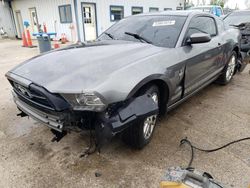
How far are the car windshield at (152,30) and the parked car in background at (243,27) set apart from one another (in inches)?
88.3

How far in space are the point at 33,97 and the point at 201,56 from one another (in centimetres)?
254

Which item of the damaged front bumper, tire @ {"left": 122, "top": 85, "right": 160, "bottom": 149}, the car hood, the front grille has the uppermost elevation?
Result: the car hood

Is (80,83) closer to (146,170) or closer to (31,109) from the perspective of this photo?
(31,109)

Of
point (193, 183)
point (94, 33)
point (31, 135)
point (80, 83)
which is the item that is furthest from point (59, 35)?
point (193, 183)

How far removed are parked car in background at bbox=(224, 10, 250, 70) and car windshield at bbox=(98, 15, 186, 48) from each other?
2244 mm

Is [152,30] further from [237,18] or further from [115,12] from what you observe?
[115,12]

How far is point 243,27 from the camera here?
6219 millimetres

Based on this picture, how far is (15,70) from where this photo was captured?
2.69m

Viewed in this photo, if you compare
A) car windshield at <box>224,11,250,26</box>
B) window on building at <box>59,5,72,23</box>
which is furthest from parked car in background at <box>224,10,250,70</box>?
window on building at <box>59,5,72,23</box>

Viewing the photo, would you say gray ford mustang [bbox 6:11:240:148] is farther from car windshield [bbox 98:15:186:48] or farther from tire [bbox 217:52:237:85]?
tire [bbox 217:52:237:85]

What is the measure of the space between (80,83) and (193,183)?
130 centimetres

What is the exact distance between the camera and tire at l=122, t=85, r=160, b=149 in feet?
7.91

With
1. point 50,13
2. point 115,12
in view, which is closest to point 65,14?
point 50,13

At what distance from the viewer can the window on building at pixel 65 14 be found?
42.6 ft
